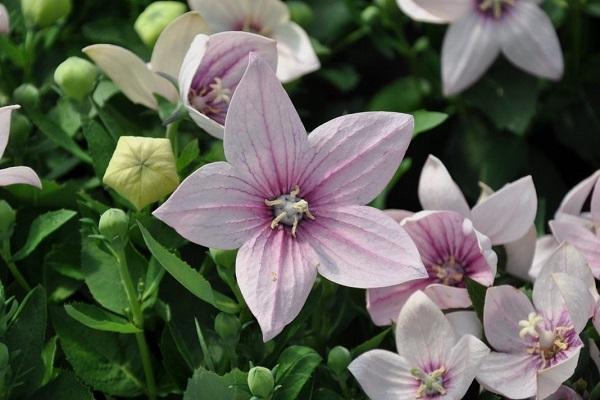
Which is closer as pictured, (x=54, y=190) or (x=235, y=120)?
(x=235, y=120)

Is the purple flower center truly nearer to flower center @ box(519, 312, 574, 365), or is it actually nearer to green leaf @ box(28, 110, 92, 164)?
green leaf @ box(28, 110, 92, 164)

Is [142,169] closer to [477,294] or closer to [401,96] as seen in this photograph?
[477,294]

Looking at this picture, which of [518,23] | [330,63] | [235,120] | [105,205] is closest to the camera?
[235,120]

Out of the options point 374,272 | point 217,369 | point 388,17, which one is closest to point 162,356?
point 217,369

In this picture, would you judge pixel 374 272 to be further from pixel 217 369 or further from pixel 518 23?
pixel 518 23

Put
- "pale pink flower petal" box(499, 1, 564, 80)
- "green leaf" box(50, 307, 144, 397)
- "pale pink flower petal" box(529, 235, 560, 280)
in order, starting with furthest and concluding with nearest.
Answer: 1. "pale pink flower petal" box(499, 1, 564, 80)
2. "pale pink flower petal" box(529, 235, 560, 280)
3. "green leaf" box(50, 307, 144, 397)

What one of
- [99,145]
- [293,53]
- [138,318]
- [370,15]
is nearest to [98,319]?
[138,318]

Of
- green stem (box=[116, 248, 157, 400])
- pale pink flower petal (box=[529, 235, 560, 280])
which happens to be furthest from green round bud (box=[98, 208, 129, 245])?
pale pink flower petal (box=[529, 235, 560, 280])
